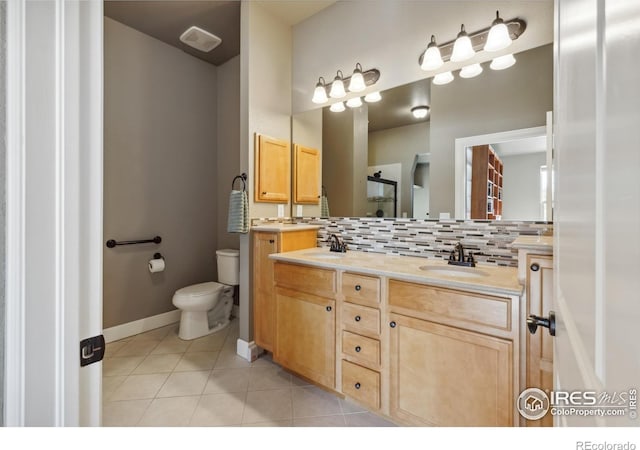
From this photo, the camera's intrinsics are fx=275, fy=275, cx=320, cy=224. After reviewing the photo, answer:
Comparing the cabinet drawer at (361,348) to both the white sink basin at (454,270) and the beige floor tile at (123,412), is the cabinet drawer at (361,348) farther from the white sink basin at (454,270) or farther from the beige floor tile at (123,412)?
the beige floor tile at (123,412)

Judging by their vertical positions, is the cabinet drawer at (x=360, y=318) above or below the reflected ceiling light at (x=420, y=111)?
below

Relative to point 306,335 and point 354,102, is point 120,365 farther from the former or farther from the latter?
point 354,102

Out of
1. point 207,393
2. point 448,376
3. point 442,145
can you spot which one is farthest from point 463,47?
point 207,393

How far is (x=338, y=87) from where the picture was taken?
2.21m

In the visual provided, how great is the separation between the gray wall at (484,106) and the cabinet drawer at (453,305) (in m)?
0.70

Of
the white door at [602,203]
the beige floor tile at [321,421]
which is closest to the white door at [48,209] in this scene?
the white door at [602,203]

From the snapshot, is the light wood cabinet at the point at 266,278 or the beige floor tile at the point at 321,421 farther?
the light wood cabinet at the point at 266,278

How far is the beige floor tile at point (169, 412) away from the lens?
154 cm

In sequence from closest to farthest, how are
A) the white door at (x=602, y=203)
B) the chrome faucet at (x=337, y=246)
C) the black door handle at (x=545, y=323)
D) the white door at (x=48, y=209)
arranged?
the white door at (x=602, y=203) → the white door at (x=48, y=209) → the black door handle at (x=545, y=323) → the chrome faucet at (x=337, y=246)

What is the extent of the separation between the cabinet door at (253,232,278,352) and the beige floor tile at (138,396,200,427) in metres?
0.57

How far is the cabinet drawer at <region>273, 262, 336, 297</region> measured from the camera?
1.66m

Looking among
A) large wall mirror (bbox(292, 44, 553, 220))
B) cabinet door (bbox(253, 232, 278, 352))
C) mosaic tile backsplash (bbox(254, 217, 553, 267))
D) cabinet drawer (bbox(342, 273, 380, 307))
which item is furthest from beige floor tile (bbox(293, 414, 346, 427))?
large wall mirror (bbox(292, 44, 553, 220))

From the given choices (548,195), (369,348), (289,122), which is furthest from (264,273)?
(548,195)
